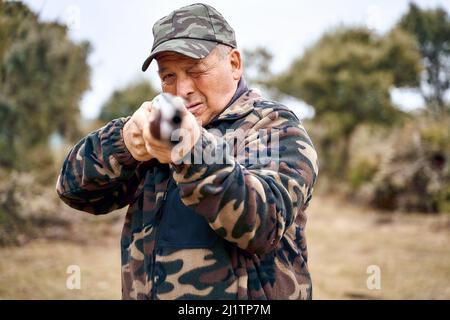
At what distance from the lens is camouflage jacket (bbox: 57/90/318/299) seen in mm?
1592

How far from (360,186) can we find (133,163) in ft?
45.7

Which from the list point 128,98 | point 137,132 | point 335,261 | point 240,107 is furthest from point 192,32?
point 128,98

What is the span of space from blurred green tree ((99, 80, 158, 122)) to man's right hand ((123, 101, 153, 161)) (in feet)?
42.4

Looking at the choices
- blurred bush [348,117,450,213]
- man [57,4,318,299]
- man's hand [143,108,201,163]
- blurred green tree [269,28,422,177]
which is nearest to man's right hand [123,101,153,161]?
man [57,4,318,299]

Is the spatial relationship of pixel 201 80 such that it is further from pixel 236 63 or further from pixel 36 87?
pixel 36 87

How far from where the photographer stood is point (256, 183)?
162 centimetres

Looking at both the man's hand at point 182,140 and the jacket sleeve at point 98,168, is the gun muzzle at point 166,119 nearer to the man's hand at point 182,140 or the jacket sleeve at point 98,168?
the man's hand at point 182,140

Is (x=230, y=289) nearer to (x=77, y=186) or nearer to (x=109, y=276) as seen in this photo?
(x=77, y=186)

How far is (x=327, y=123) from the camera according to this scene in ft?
71.6

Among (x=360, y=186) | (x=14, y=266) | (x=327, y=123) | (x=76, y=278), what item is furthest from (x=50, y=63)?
(x=327, y=123)

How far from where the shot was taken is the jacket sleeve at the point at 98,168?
1904 mm

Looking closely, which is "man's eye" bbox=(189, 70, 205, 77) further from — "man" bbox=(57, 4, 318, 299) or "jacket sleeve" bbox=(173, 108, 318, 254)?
"jacket sleeve" bbox=(173, 108, 318, 254)

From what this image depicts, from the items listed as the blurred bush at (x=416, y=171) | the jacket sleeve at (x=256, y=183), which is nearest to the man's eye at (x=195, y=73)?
the jacket sleeve at (x=256, y=183)

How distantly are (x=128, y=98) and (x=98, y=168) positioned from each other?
60.1ft
